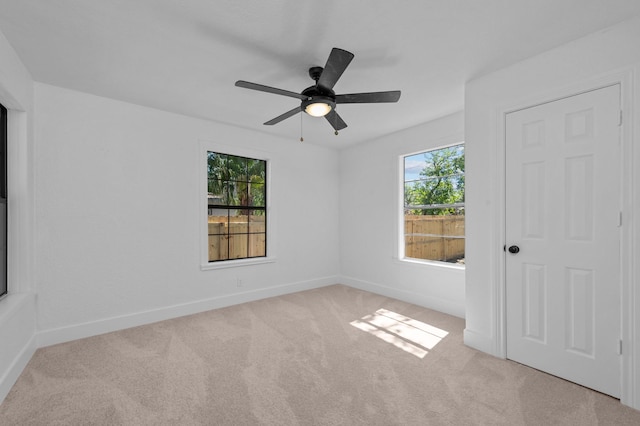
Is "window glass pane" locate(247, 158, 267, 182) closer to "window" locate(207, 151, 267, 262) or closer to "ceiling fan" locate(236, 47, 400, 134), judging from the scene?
"window" locate(207, 151, 267, 262)

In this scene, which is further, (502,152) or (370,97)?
(502,152)

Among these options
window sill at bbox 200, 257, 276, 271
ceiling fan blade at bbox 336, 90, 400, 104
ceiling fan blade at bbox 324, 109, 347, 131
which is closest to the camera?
ceiling fan blade at bbox 336, 90, 400, 104

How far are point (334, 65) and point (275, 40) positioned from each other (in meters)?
0.56

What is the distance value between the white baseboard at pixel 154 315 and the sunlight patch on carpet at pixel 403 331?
155 cm

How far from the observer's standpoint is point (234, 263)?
13.7 ft

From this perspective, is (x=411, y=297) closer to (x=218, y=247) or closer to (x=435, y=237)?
(x=435, y=237)

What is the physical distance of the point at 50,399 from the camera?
6.69 feet

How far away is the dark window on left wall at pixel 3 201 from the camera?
2.45 m

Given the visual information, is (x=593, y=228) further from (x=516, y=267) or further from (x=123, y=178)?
→ (x=123, y=178)

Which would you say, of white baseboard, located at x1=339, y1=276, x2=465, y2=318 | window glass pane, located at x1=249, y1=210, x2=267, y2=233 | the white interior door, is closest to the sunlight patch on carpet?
white baseboard, located at x1=339, y1=276, x2=465, y2=318

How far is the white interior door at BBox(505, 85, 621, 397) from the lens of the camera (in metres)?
2.07

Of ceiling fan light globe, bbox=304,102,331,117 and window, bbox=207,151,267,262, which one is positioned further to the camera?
window, bbox=207,151,267,262

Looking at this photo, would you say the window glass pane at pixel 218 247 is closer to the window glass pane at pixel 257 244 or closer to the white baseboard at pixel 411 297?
the window glass pane at pixel 257 244

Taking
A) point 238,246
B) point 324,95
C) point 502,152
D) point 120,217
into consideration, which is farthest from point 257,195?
point 502,152
